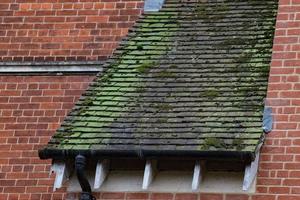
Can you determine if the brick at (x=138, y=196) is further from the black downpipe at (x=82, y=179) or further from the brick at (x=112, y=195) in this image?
the black downpipe at (x=82, y=179)

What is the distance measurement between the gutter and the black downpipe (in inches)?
4.0

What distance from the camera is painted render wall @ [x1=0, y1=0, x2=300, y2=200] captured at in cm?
882

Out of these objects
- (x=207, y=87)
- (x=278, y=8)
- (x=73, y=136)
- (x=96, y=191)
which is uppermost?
(x=278, y=8)

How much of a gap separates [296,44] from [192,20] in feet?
5.83

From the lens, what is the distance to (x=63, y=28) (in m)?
11.5

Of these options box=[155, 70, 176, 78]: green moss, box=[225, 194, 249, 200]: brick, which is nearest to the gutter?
box=[225, 194, 249, 200]: brick

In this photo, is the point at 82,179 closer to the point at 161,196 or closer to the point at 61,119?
the point at 161,196

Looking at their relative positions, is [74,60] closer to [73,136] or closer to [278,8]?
[73,136]

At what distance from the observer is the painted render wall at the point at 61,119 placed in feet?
28.9

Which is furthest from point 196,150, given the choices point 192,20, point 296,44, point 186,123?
point 192,20

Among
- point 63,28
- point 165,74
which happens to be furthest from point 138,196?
point 63,28

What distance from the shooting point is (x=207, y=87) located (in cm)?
958

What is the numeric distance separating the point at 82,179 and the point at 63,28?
3.15 meters

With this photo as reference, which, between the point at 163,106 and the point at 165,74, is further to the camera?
the point at 165,74
